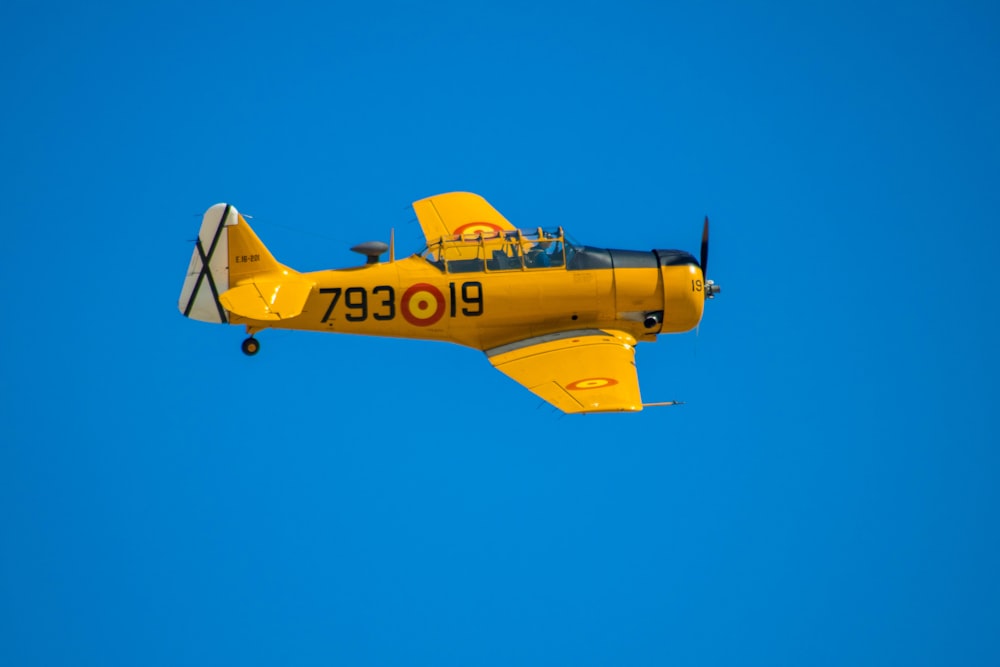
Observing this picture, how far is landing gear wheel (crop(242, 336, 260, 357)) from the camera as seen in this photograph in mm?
24469

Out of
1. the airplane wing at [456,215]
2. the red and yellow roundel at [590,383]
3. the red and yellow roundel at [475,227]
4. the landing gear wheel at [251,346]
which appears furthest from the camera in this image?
the airplane wing at [456,215]

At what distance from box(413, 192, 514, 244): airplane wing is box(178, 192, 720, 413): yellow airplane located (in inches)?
79.2

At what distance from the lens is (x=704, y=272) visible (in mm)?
25844

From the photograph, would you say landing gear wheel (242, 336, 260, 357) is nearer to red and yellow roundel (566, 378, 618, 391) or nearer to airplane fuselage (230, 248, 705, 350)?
airplane fuselage (230, 248, 705, 350)

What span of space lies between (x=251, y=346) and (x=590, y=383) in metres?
4.57

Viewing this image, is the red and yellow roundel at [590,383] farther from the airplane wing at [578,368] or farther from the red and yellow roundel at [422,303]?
the red and yellow roundel at [422,303]

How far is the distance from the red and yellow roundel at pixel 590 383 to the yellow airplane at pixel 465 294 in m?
0.31

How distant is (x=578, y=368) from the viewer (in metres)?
24.0

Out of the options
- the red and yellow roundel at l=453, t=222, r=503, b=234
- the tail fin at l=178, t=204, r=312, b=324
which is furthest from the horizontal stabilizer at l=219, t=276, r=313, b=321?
the red and yellow roundel at l=453, t=222, r=503, b=234

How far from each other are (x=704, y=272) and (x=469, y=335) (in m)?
3.55

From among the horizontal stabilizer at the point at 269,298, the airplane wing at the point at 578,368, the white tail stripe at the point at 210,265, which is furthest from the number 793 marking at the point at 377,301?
the white tail stripe at the point at 210,265

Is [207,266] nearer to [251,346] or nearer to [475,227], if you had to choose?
[251,346]

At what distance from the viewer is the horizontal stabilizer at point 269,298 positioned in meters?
23.9

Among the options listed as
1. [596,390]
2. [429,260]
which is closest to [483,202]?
[429,260]
